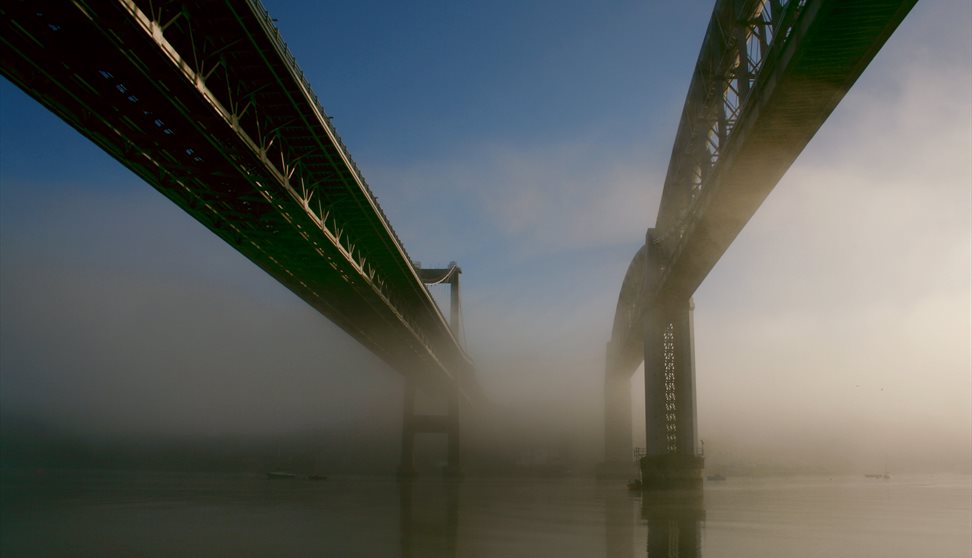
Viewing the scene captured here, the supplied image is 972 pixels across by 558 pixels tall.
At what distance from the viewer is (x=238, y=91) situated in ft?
91.1

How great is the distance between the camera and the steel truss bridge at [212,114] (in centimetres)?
2284

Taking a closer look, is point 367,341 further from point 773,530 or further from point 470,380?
point 773,530

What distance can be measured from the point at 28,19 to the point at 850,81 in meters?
24.1

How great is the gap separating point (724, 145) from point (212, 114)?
1933 cm

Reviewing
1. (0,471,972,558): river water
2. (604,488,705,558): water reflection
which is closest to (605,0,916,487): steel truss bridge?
(604,488,705,558): water reflection

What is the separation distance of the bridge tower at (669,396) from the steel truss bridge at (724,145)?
68 mm

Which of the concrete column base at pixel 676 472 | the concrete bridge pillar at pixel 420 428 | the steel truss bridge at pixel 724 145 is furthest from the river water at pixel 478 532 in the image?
the concrete bridge pillar at pixel 420 428

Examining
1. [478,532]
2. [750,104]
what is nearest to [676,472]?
[478,532]

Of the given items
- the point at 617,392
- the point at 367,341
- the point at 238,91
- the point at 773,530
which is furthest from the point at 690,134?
the point at 617,392

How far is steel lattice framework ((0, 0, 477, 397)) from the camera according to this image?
2283 centimetres

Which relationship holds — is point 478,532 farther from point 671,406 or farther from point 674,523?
point 671,406

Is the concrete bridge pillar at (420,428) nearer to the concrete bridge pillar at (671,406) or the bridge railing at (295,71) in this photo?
the concrete bridge pillar at (671,406)

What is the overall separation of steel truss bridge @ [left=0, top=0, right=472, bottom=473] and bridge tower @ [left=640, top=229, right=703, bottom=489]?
18.9m

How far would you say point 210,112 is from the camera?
2578cm
